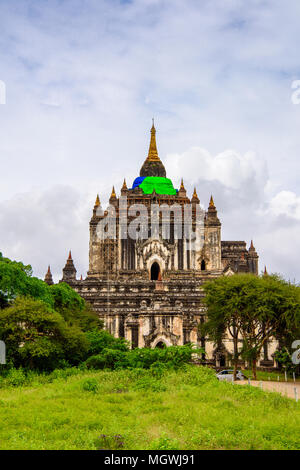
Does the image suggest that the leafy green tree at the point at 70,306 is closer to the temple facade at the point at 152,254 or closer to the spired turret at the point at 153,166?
the temple facade at the point at 152,254

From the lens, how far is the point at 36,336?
3167cm

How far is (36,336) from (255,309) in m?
15.7

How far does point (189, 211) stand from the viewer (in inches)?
2815

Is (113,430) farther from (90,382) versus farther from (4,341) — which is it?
(4,341)

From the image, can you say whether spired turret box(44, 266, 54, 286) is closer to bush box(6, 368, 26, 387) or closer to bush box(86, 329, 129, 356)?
bush box(86, 329, 129, 356)

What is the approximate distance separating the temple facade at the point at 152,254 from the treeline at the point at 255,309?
13662mm

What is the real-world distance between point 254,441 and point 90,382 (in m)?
11.3

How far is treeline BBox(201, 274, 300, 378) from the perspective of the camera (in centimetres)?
3709

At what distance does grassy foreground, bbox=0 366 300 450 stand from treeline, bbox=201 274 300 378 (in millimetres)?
9735

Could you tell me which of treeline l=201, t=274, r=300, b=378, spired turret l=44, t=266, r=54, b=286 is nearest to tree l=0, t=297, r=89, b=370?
treeline l=201, t=274, r=300, b=378

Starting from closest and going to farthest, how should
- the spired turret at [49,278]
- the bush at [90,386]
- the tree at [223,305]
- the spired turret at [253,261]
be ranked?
the bush at [90,386] → the tree at [223,305] → the spired turret at [49,278] → the spired turret at [253,261]

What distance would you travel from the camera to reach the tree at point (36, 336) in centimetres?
3111

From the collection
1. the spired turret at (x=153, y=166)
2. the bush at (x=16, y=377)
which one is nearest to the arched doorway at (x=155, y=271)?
the spired turret at (x=153, y=166)

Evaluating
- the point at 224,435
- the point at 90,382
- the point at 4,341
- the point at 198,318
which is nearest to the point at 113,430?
the point at 224,435
